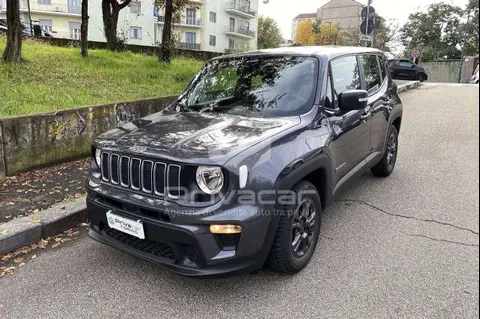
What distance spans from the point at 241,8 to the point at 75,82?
5001 centimetres

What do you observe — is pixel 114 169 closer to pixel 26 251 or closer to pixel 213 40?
pixel 26 251

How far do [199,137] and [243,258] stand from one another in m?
0.92

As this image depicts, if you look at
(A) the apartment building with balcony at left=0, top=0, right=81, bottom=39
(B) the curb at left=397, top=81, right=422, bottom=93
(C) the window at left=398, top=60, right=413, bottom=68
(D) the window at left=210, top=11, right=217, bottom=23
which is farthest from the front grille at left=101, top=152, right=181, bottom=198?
(D) the window at left=210, top=11, right=217, bottom=23

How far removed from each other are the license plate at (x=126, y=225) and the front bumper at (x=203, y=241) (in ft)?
0.11

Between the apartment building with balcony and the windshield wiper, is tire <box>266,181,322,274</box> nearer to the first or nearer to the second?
the windshield wiper

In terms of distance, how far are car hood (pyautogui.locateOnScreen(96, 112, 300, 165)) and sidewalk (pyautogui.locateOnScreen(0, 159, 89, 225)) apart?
160 cm

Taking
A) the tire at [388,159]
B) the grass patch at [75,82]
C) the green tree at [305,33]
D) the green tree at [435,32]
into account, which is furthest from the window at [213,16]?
the tire at [388,159]

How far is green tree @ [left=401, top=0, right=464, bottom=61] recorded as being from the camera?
40.2 metres

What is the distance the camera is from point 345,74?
4012 millimetres

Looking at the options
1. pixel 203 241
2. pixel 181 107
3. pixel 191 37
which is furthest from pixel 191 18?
pixel 203 241

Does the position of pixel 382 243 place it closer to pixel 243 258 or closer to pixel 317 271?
pixel 317 271

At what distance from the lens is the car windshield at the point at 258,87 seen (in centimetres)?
345

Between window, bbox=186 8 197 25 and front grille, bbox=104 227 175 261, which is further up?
window, bbox=186 8 197 25

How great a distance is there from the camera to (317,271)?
310cm
